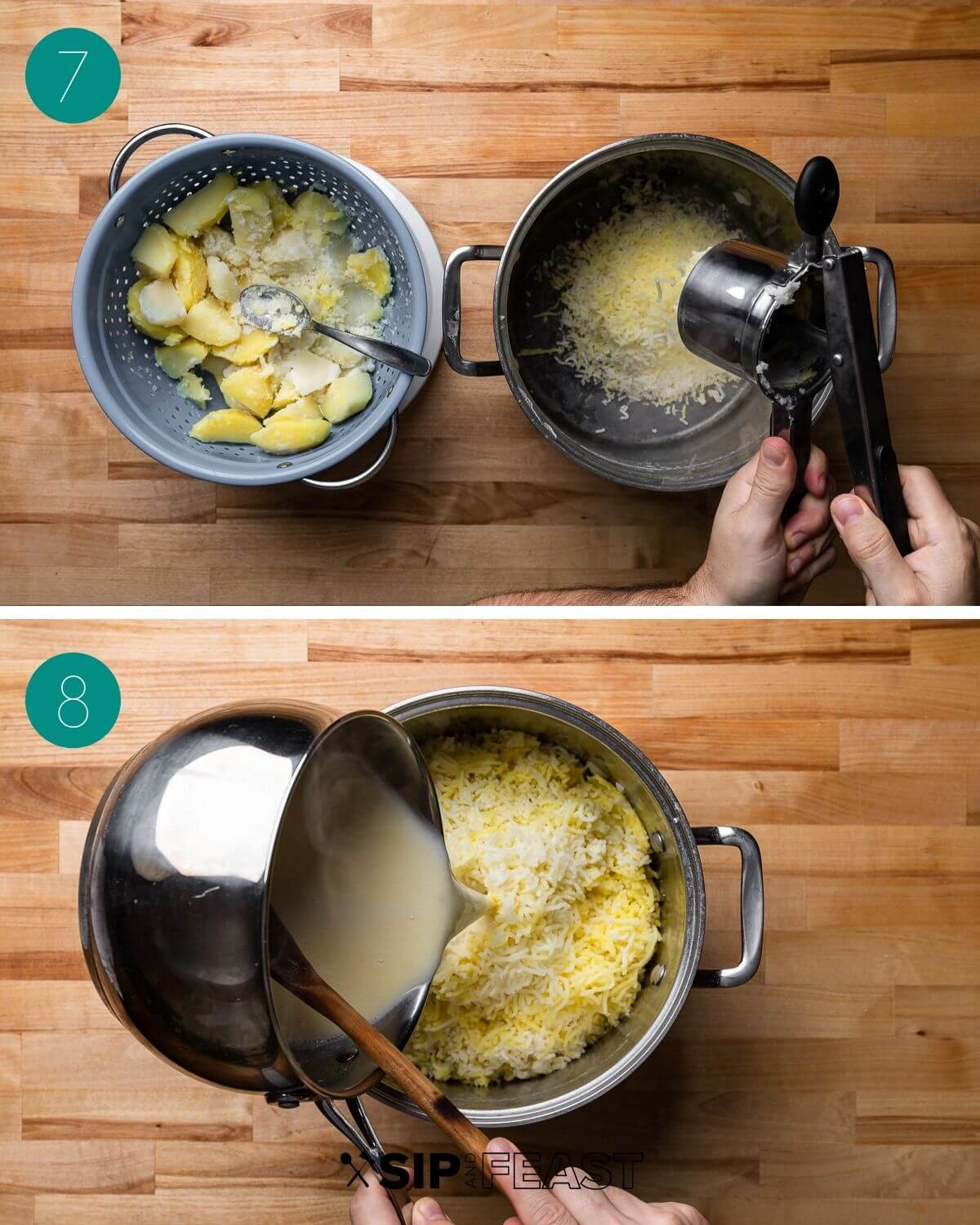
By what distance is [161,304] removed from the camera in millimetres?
1016

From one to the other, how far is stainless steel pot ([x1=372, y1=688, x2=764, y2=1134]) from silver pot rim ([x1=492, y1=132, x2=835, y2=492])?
27 centimetres

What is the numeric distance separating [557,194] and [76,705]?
0.73 metres

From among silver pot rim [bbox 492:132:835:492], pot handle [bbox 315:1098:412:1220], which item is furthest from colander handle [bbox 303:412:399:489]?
pot handle [bbox 315:1098:412:1220]

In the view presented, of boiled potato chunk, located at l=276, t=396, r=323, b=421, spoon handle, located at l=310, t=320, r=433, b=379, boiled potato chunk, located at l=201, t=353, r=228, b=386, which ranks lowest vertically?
boiled potato chunk, located at l=276, t=396, r=323, b=421

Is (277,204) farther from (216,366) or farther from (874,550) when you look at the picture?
(874,550)

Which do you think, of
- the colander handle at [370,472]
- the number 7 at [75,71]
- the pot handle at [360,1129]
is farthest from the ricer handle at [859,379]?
the number 7 at [75,71]

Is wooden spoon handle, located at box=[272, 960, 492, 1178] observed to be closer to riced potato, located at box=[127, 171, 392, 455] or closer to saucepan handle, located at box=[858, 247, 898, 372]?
riced potato, located at box=[127, 171, 392, 455]

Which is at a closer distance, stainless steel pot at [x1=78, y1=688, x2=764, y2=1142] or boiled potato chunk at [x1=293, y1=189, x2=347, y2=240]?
stainless steel pot at [x1=78, y1=688, x2=764, y2=1142]

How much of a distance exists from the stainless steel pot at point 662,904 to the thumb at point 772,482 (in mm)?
309

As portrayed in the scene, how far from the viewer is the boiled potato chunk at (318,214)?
103 centimetres

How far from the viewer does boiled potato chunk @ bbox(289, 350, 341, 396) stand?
1.03 metres

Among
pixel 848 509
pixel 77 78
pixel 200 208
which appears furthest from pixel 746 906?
pixel 77 78

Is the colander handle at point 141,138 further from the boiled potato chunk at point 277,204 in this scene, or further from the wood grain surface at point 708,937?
the wood grain surface at point 708,937

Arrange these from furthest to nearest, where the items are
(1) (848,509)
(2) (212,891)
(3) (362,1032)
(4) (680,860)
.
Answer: (1) (848,509), (4) (680,860), (3) (362,1032), (2) (212,891)
